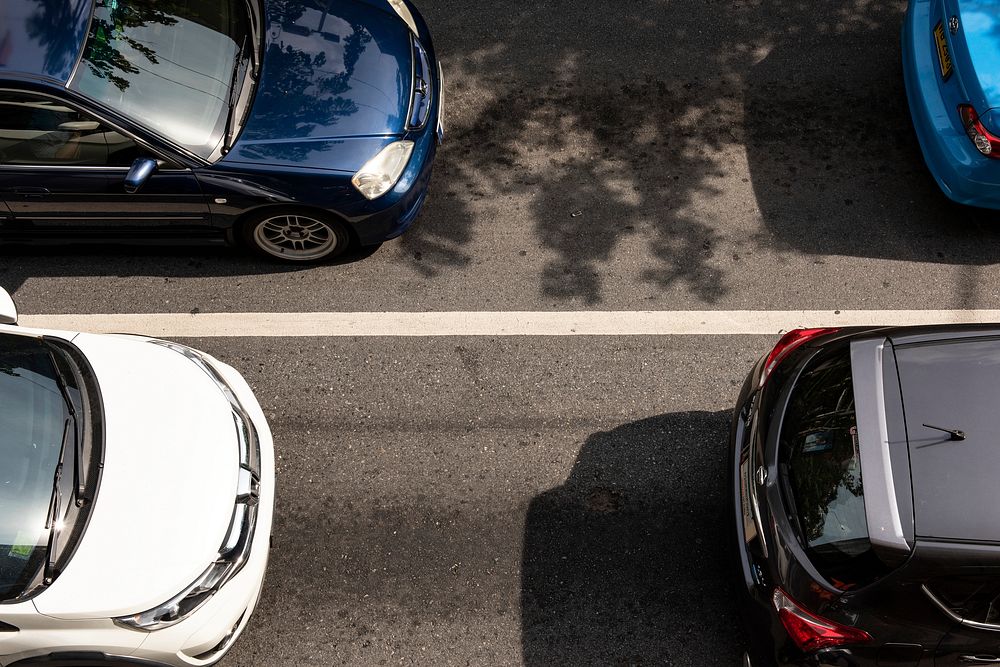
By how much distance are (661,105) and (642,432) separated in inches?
115

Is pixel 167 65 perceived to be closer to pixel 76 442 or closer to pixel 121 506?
pixel 76 442

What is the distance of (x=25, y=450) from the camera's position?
3559 millimetres

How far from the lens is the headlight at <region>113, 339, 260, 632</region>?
349 centimetres

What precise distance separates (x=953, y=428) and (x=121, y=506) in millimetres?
3641

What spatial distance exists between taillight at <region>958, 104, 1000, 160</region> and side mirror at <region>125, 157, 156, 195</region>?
5.15 metres

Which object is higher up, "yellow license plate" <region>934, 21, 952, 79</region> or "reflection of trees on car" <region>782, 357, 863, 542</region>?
"yellow license plate" <region>934, 21, 952, 79</region>

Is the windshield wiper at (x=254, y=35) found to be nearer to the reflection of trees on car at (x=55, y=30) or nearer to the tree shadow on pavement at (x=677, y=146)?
the reflection of trees on car at (x=55, y=30)

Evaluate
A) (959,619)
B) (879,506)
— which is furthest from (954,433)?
(959,619)

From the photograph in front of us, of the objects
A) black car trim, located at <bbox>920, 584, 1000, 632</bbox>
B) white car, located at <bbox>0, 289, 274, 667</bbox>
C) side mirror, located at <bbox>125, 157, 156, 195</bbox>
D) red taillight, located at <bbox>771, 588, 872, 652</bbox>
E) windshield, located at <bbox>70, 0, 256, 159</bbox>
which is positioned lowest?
red taillight, located at <bbox>771, 588, 872, 652</bbox>

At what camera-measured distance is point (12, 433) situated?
3584 millimetres

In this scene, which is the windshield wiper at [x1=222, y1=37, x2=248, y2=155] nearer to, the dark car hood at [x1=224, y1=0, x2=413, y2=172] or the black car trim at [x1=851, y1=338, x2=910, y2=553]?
the dark car hood at [x1=224, y1=0, x2=413, y2=172]

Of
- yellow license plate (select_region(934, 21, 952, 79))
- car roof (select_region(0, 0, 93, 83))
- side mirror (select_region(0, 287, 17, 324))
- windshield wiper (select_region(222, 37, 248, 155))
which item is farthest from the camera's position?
yellow license plate (select_region(934, 21, 952, 79))

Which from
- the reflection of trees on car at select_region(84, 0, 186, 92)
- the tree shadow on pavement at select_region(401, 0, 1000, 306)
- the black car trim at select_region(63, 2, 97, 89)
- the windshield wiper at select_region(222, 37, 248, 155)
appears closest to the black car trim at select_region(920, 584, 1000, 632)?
the tree shadow on pavement at select_region(401, 0, 1000, 306)

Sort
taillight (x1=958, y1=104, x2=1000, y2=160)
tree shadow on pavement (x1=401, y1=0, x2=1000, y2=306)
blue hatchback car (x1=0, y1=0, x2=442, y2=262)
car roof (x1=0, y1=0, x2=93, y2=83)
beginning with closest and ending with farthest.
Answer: car roof (x1=0, y1=0, x2=93, y2=83) → blue hatchback car (x1=0, y1=0, x2=442, y2=262) → taillight (x1=958, y1=104, x2=1000, y2=160) → tree shadow on pavement (x1=401, y1=0, x2=1000, y2=306)
